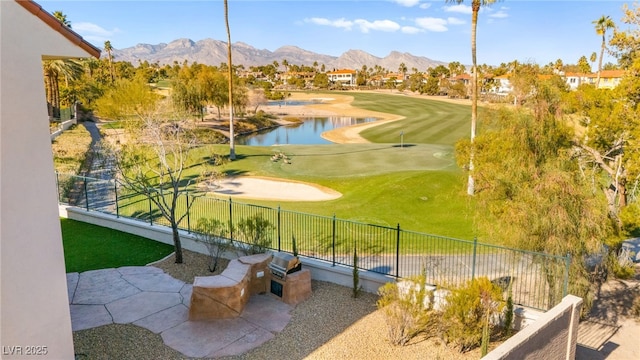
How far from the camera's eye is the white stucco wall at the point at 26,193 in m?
7.25

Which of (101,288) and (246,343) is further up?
(101,288)

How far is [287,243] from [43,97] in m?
10.7

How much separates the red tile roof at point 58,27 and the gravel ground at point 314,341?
252 inches

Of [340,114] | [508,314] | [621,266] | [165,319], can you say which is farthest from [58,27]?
[340,114]

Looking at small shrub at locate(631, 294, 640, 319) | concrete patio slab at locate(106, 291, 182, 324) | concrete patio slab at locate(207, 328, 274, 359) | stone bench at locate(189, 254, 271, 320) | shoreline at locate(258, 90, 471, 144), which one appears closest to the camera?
concrete patio slab at locate(207, 328, 274, 359)

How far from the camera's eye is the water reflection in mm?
57756

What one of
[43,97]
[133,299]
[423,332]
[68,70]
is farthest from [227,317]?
[68,70]

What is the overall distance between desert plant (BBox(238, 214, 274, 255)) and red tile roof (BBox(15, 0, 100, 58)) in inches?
288

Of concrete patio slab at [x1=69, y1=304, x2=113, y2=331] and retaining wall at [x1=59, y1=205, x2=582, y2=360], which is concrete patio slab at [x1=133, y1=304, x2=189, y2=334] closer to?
concrete patio slab at [x1=69, y1=304, x2=113, y2=331]

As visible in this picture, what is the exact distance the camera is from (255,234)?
14930mm

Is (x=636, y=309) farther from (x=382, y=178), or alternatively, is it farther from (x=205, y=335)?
(x=382, y=178)

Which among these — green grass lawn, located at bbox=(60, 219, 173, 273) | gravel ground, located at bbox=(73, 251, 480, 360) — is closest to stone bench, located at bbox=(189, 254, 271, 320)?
gravel ground, located at bbox=(73, 251, 480, 360)

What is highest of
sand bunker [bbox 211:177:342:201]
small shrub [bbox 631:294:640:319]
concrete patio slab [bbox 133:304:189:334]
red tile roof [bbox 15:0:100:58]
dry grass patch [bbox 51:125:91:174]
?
red tile roof [bbox 15:0:100:58]

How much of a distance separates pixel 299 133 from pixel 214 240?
173 ft
